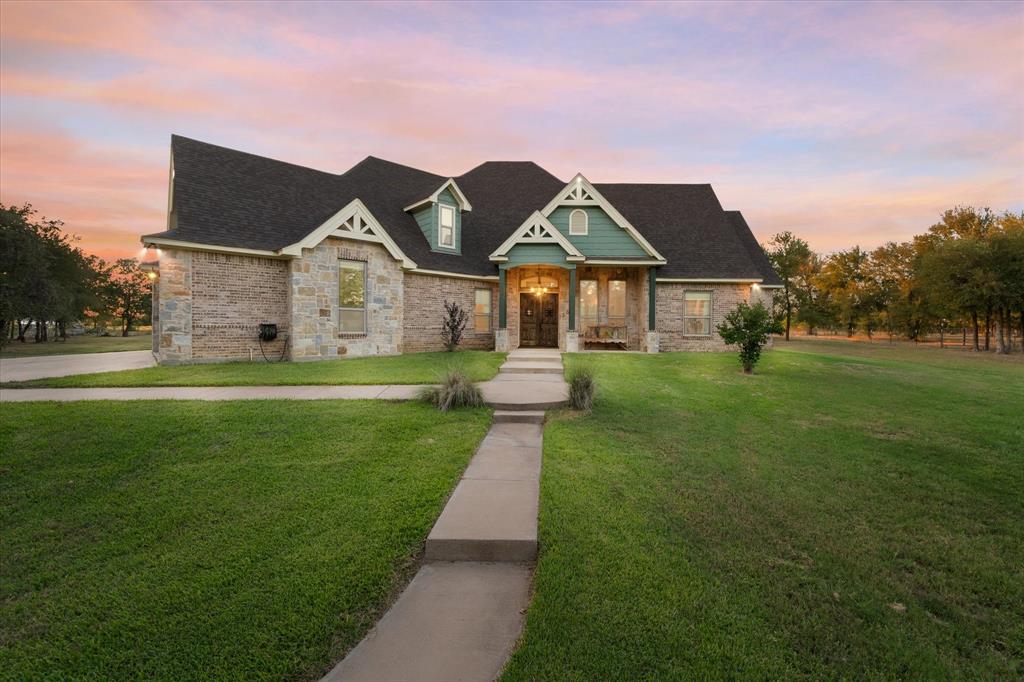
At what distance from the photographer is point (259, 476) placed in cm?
434

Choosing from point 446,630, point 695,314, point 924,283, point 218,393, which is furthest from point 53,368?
point 924,283

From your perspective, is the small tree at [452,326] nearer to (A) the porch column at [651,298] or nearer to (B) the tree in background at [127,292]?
(A) the porch column at [651,298]

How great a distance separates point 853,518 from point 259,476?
5548 mm

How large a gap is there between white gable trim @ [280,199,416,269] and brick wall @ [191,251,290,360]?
119 cm

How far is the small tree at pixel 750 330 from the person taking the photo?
11.4 metres

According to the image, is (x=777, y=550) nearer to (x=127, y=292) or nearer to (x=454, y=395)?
(x=454, y=395)

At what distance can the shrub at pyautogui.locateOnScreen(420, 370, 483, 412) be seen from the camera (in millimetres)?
7027

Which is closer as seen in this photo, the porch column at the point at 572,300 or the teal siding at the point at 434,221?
the porch column at the point at 572,300

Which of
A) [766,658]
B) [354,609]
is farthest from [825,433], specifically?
[354,609]

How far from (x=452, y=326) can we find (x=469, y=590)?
14851mm

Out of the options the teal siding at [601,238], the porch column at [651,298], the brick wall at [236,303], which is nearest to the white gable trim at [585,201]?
the teal siding at [601,238]

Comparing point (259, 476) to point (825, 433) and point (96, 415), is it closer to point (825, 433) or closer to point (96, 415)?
point (96, 415)

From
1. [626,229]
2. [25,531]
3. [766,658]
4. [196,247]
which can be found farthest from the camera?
[626,229]

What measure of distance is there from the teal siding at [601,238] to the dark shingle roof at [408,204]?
2380 millimetres
